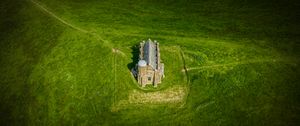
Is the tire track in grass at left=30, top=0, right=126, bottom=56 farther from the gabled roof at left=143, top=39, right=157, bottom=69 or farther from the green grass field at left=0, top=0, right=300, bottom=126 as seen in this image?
the gabled roof at left=143, top=39, right=157, bottom=69

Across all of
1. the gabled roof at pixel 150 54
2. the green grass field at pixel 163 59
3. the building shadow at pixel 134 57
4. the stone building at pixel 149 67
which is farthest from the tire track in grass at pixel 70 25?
the stone building at pixel 149 67

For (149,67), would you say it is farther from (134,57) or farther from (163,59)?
(134,57)

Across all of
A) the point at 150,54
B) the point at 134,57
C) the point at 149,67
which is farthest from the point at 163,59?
the point at 149,67

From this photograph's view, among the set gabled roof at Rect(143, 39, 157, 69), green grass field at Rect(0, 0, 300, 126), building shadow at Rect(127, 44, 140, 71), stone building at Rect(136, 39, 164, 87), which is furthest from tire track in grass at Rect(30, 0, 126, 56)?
stone building at Rect(136, 39, 164, 87)

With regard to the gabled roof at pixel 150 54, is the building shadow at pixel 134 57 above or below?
below

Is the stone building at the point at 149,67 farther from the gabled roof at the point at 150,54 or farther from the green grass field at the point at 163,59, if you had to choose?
the green grass field at the point at 163,59

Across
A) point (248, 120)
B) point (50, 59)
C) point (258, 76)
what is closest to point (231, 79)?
point (258, 76)

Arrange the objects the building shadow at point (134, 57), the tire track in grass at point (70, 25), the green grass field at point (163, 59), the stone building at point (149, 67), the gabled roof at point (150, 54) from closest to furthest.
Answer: the green grass field at point (163, 59)
the stone building at point (149, 67)
the gabled roof at point (150, 54)
the building shadow at point (134, 57)
the tire track in grass at point (70, 25)
